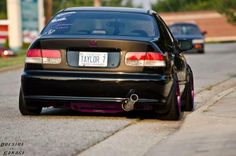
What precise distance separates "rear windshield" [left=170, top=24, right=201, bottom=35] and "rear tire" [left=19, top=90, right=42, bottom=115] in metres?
24.8

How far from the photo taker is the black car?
9.23 meters

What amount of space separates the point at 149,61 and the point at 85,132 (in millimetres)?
1384

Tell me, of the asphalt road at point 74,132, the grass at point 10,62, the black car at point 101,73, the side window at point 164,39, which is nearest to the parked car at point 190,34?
the grass at point 10,62

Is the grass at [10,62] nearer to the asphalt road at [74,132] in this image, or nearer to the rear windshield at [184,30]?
the rear windshield at [184,30]

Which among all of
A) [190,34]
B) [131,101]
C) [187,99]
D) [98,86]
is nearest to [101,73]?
[98,86]

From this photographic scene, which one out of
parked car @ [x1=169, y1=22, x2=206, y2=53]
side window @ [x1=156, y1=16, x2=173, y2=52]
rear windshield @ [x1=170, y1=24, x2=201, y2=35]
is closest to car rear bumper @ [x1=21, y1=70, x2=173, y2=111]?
side window @ [x1=156, y1=16, x2=173, y2=52]

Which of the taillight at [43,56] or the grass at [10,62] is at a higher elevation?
the taillight at [43,56]

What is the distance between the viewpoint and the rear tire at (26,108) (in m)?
9.70

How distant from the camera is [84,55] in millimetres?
9328

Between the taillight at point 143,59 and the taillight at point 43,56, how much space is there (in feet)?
2.75

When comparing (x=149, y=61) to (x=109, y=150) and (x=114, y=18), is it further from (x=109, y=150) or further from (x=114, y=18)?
(x=109, y=150)

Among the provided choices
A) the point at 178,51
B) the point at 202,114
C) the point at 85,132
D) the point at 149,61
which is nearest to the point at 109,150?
the point at 85,132

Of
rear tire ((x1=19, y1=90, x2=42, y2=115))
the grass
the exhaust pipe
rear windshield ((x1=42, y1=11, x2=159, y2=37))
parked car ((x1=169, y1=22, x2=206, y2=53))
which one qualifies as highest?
rear windshield ((x1=42, y1=11, x2=159, y2=37))

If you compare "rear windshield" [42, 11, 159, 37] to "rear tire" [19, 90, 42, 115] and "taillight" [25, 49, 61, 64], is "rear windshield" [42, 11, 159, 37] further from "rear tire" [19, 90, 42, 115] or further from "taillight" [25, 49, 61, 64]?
"rear tire" [19, 90, 42, 115]
